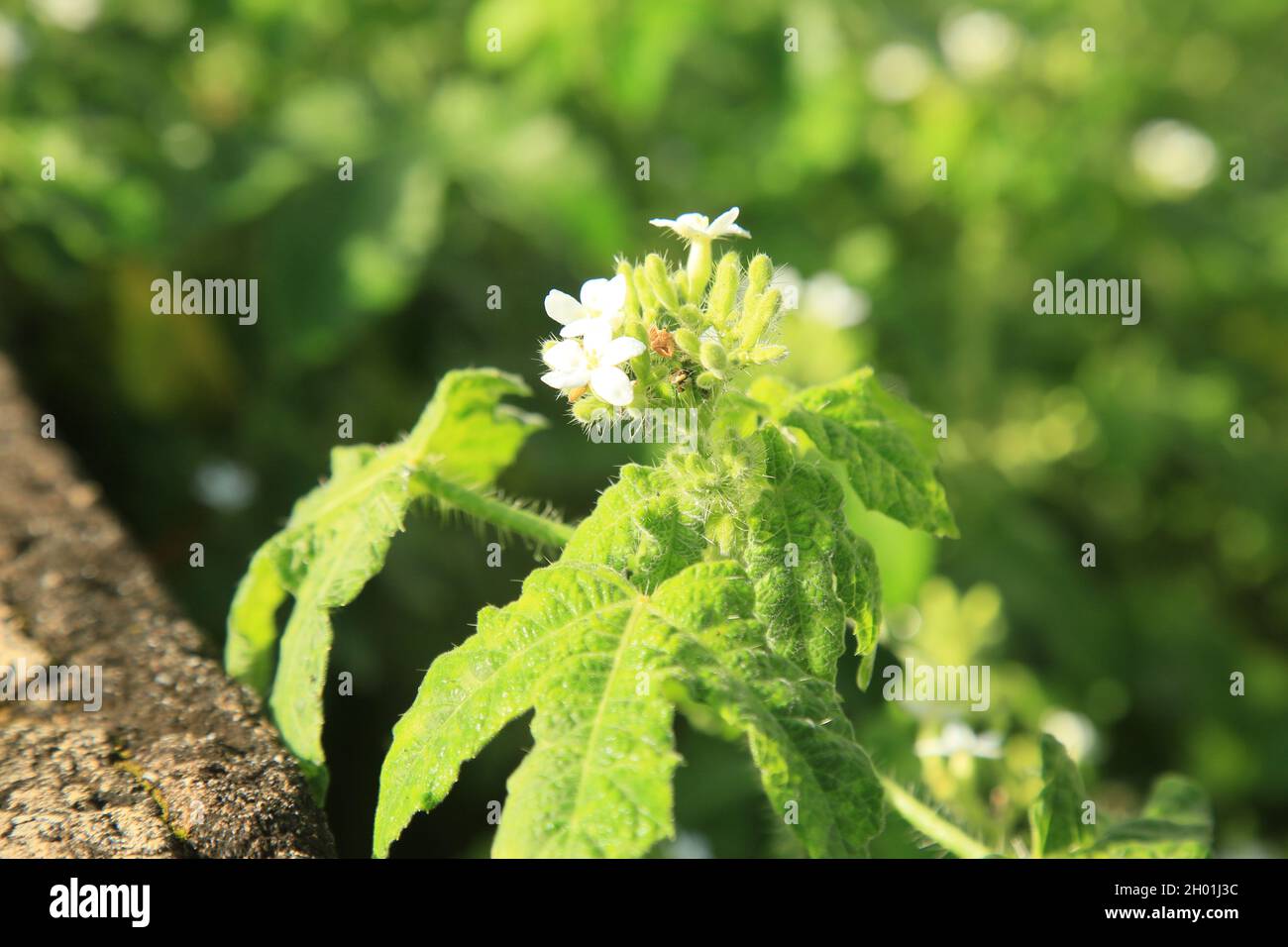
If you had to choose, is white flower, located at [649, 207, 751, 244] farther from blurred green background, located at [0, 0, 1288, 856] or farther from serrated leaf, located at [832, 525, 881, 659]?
blurred green background, located at [0, 0, 1288, 856]

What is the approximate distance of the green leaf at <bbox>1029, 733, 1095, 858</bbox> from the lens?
2.00 meters

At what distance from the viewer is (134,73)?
4.32 metres

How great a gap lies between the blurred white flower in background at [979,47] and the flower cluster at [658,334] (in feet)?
9.85

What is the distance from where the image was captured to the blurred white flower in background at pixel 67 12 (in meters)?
4.22

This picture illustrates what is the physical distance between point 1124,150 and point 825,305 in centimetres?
193

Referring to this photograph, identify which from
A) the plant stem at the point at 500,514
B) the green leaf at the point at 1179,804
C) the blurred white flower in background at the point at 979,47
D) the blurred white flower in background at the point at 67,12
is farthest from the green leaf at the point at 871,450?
the blurred white flower in background at the point at 67,12

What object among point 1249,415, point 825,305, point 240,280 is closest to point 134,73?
point 240,280

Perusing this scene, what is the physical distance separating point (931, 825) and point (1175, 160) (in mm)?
3683

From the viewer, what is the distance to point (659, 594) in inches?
60.9

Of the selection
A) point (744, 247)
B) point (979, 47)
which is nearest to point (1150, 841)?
point (744, 247)

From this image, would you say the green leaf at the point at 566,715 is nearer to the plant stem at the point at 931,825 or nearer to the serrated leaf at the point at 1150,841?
the plant stem at the point at 931,825
